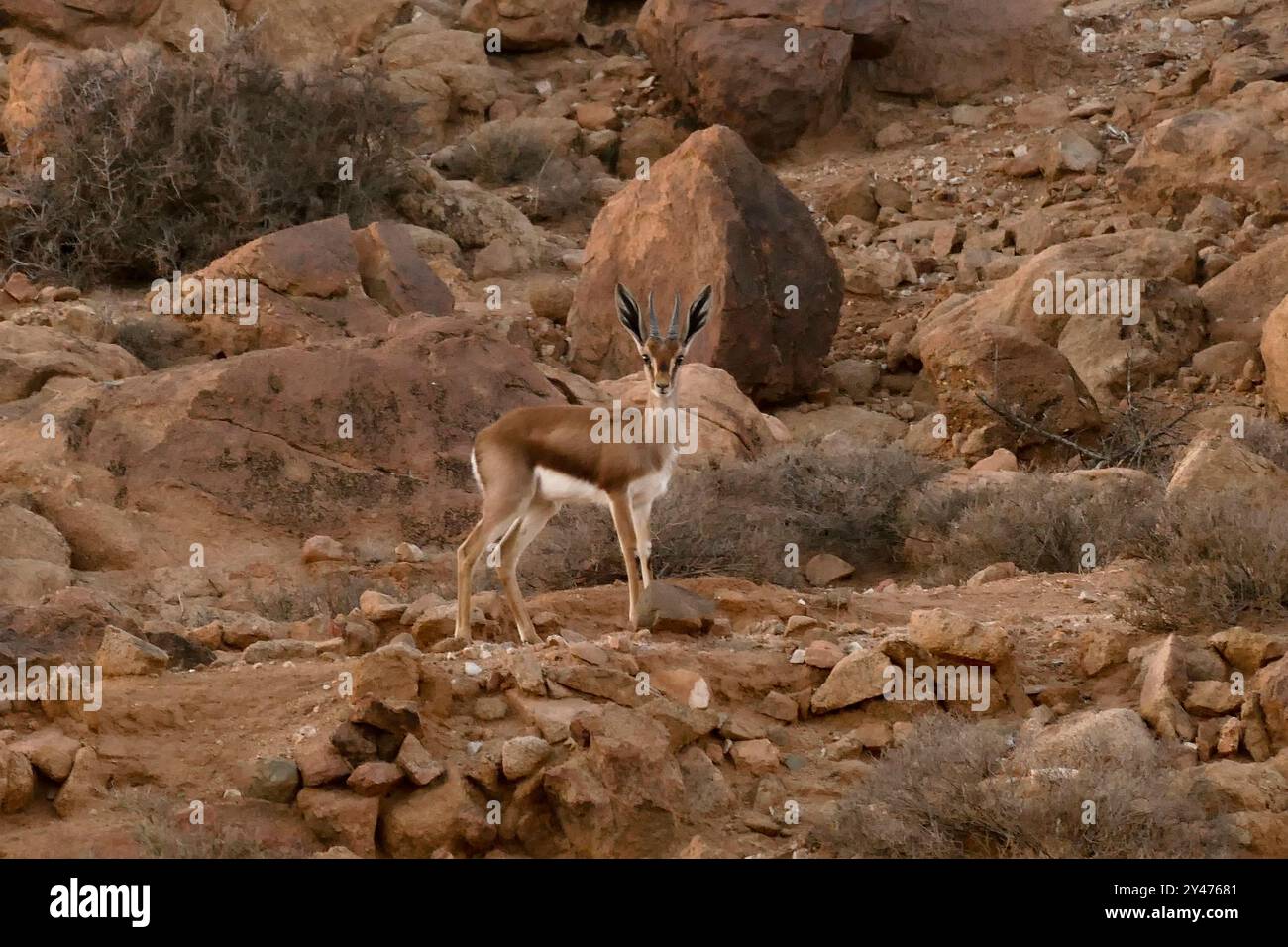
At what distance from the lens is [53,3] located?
26.6 metres

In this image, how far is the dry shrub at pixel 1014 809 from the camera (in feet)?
21.0

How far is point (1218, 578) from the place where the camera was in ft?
28.0

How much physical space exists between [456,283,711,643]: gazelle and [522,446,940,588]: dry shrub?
190 cm

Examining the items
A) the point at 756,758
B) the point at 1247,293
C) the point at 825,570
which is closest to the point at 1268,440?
the point at 825,570

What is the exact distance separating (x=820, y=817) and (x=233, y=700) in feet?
7.99

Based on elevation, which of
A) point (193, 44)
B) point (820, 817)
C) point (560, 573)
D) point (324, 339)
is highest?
point (193, 44)

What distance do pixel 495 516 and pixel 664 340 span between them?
1.40 metres

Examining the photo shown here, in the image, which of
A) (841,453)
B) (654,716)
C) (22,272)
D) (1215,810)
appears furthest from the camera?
(22,272)

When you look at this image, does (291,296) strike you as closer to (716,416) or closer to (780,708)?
(716,416)

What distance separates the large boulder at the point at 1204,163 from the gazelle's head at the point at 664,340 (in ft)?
45.1

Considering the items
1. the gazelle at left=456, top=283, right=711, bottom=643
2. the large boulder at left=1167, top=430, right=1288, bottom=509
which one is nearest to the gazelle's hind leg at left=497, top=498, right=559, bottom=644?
the gazelle at left=456, top=283, right=711, bottom=643

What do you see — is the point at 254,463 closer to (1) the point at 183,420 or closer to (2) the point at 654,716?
(1) the point at 183,420

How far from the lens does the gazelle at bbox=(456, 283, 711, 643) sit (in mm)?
8977

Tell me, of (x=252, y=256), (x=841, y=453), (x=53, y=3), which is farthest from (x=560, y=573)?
(x=53, y=3)
